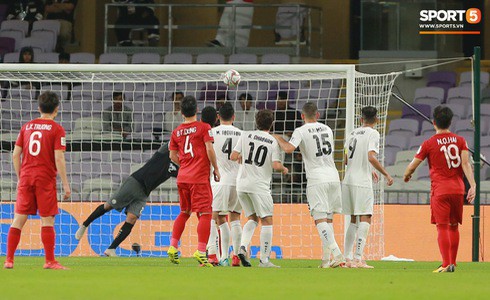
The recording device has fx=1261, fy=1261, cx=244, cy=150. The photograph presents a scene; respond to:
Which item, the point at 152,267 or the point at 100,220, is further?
the point at 100,220

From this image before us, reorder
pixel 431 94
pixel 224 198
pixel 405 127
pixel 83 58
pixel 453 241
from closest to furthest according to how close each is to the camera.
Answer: pixel 453 241 → pixel 224 198 → pixel 405 127 → pixel 431 94 → pixel 83 58

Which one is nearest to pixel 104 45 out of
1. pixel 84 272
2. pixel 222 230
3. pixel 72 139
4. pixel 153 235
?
pixel 72 139

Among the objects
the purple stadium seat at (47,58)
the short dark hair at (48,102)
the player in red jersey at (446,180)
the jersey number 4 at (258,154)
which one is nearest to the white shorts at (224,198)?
the jersey number 4 at (258,154)

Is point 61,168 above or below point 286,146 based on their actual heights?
below

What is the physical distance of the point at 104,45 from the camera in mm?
25703

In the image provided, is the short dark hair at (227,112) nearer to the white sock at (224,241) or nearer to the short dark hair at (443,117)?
the white sock at (224,241)

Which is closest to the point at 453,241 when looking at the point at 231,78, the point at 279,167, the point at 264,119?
the point at 279,167

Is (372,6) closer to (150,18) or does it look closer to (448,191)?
(150,18)

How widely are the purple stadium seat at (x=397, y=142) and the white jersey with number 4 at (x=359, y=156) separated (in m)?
7.47

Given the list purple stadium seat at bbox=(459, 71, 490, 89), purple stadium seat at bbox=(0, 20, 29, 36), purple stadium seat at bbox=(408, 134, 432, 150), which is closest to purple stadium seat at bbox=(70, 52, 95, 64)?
purple stadium seat at bbox=(0, 20, 29, 36)

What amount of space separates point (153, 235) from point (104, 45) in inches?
348

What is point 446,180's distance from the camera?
509 inches

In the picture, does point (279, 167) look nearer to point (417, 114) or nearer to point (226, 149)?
point (226, 149)

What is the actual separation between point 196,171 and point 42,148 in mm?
1875
